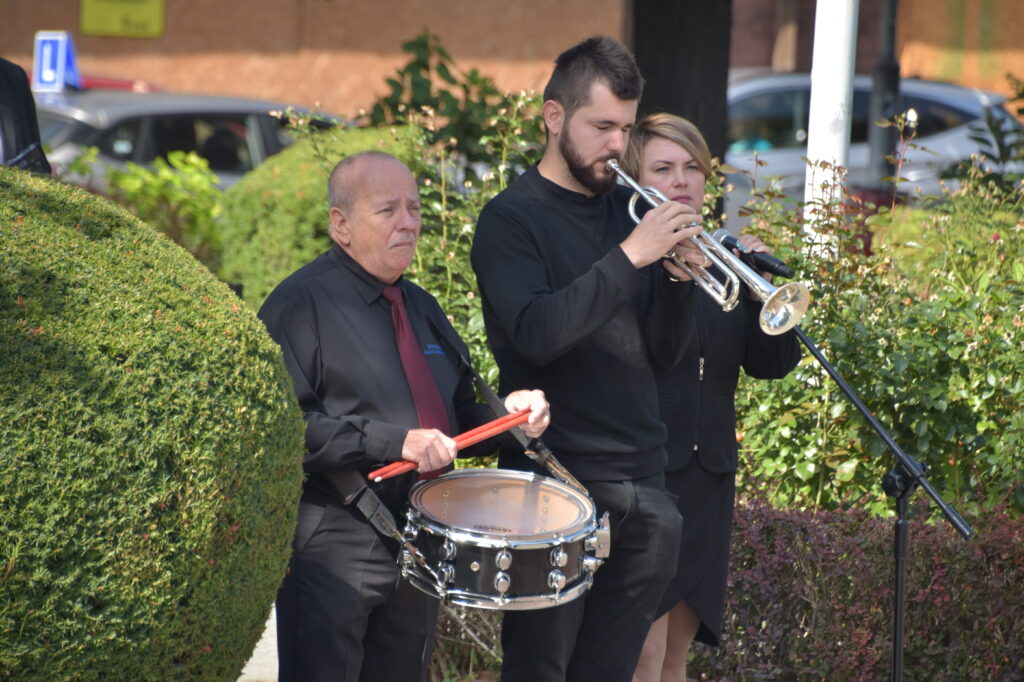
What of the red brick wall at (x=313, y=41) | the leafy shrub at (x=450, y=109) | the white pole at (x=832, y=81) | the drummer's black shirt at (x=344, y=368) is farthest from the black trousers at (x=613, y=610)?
the red brick wall at (x=313, y=41)

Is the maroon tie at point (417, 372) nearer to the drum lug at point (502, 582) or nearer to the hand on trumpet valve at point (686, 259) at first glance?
the drum lug at point (502, 582)

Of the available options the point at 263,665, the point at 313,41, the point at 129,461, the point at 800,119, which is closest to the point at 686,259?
the point at 129,461

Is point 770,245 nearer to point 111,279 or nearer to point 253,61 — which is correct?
point 111,279

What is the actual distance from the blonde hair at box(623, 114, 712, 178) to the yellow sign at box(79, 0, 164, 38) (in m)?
14.4

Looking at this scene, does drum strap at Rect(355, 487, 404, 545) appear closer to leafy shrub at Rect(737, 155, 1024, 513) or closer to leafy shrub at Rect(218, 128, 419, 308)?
leafy shrub at Rect(737, 155, 1024, 513)

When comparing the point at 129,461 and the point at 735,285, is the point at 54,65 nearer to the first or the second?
the point at 735,285

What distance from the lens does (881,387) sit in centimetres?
442

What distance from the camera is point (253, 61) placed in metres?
16.5

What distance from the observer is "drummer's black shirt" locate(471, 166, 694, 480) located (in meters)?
3.19

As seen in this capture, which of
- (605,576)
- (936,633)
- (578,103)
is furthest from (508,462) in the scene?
(936,633)

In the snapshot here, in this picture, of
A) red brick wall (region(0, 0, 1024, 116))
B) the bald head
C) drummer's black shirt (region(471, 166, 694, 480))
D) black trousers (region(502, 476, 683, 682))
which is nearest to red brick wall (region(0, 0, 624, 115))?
red brick wall (region(0, 0, 1024, 116))

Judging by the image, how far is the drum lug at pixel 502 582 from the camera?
9.25 ft

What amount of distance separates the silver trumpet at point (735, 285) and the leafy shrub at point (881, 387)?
4.06 ft

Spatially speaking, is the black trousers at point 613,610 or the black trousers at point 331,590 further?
the black trousers at point 613,610
